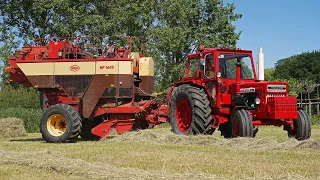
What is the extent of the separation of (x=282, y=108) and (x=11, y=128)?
38.2ft

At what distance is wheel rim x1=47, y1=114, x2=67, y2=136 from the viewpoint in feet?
47.6

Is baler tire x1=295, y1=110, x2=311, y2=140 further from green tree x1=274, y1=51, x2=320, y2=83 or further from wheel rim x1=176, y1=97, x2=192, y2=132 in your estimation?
green tree x1=274, y1=51, x2=320, y2=83

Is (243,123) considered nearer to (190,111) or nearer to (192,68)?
(190,111)

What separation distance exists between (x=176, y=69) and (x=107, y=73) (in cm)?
2028

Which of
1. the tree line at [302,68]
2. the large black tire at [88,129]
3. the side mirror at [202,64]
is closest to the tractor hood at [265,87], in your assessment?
the side mirror at [202,64]

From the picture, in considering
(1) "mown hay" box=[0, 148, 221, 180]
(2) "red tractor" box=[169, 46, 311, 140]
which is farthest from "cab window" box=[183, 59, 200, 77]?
(1) "mown hay" box=[0, 148, 221, 180]

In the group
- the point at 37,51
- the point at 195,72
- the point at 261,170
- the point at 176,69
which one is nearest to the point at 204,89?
the point at 195,72

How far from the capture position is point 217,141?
38.6 feet

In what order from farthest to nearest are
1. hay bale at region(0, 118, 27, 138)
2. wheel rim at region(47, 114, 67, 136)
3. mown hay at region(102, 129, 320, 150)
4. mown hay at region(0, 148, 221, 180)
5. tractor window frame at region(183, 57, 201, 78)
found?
hay bale at region(0, 118, 27, 138), wheel rim at region(47, 114, 67, 136), tractor window frame at region(183, 57, 201, 78), mown hay at region(102, 129, 320, 150), mown hay at region(0, 148, 221, 180)

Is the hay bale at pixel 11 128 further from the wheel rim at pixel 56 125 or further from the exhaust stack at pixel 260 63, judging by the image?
the exhaust stack at pixel 260 63

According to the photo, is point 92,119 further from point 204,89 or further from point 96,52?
point 204,89

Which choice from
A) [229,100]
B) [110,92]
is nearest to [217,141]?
[229,100]

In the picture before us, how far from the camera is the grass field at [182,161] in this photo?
22.7 feet

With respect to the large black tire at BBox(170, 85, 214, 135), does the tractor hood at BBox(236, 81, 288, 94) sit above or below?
above
